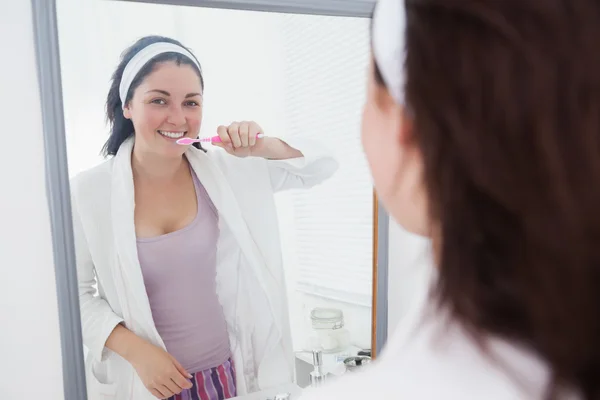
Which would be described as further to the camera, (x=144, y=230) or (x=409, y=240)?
(x=409, y=240)

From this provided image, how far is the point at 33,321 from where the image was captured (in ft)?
2.86

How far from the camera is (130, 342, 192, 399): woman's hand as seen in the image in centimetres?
90

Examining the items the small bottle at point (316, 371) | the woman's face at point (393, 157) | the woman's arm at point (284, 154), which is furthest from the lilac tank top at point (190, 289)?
the woman's face at point (393, 157)

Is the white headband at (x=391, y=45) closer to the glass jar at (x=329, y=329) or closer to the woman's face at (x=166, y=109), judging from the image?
the woman's face at (x=166, y=109)

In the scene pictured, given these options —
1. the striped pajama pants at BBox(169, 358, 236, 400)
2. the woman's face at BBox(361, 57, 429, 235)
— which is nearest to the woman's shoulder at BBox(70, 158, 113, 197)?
the striped pajama pants at BBox(169, 358, 236, 400)

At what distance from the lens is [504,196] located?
0.28 m

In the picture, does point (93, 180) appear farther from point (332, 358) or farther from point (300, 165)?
point (332, 358)

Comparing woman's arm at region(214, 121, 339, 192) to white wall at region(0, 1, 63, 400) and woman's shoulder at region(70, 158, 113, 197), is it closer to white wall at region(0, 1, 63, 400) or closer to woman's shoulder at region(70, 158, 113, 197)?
woman's shoulder at region(70, 158, 113, 197)

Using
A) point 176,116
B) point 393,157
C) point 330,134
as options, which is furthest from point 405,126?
point 330,134

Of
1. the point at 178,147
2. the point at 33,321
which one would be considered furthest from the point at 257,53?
the point at 33,321

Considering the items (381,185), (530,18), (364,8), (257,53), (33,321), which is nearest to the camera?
(530,18)

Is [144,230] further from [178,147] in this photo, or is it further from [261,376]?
[261,376]

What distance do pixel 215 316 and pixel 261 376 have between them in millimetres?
165

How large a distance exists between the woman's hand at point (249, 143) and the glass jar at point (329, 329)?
0.35 m
